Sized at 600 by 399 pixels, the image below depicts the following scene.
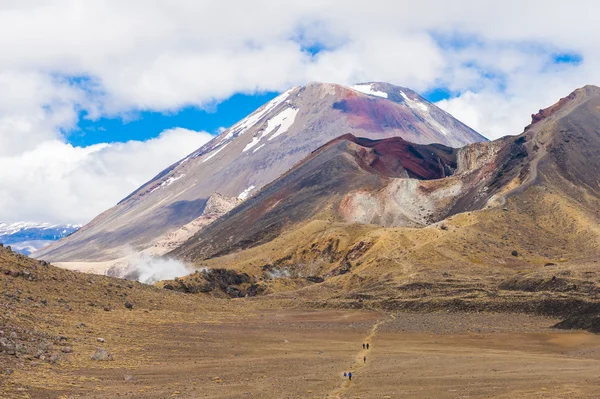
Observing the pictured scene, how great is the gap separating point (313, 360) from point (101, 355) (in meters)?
13.6

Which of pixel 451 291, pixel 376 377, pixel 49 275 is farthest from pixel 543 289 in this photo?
pixel 49 275

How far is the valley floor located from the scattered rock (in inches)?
23.1

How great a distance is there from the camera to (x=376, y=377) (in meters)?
37.9

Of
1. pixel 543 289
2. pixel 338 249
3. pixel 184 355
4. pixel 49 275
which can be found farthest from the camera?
pixel 338 249

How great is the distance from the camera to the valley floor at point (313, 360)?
32.4 meters

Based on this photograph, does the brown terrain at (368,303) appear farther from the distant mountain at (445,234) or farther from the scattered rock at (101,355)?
the distant mountain at (445,234)

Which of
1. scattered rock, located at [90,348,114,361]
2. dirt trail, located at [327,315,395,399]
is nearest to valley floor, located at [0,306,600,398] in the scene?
dirt trail, located at [327,315,395,399]

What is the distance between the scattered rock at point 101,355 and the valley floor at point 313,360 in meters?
0.59

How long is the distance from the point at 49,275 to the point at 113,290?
7.37m

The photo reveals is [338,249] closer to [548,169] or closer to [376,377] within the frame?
[548,169]

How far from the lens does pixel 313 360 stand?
148ft

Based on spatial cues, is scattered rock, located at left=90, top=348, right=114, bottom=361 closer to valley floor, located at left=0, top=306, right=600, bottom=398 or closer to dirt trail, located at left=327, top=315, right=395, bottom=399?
valley floor, located at left=0, top=306, right=600, bottom=398

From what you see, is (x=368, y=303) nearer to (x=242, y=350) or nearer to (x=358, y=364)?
(x=242, y=350)

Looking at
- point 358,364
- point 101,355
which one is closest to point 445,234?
point 358,364
